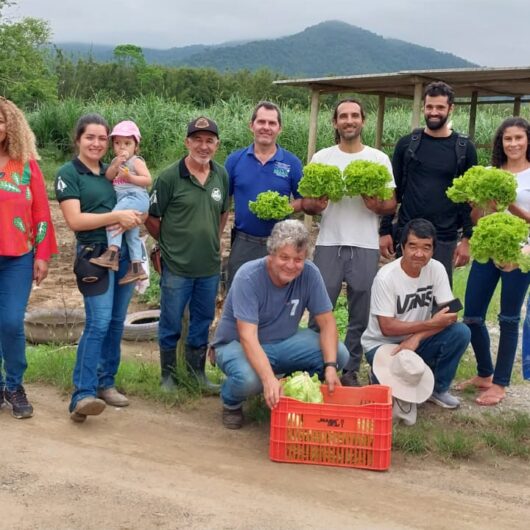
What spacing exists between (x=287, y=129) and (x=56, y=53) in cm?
3953

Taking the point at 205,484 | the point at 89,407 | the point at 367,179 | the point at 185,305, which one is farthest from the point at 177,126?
the point at 205,484

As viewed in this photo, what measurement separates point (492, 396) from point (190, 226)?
2.67 m

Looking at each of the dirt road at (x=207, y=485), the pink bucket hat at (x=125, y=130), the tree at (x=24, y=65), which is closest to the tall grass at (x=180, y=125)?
the tree at (x=24, y=65)

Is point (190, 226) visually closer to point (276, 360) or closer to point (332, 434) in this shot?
point (276, 360)

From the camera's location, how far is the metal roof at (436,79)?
983 centimetres

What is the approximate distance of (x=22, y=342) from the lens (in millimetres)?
4902

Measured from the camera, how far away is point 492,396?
5.57 m

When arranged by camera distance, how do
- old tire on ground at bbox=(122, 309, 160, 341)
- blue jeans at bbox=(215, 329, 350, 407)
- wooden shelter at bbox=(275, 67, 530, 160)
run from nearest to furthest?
blue jeans at bbox=(215, 329, 350, 407)
old tire on ground at bbox=(122, 309, 160, 341)
wooden shelter at bbox=(275, 67, 530, 160)

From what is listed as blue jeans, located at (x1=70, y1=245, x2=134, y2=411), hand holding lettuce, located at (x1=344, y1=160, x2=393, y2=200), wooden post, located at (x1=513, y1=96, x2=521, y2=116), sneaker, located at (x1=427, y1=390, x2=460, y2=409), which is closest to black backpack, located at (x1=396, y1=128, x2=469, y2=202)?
hand holding lettuce, located at (x1=344, y1=160, x2=393, y2=200)

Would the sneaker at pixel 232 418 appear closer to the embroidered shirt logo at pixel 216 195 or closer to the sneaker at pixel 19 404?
the sneaker at pixel 19 404

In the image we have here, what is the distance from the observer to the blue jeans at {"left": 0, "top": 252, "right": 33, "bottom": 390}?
187 inches

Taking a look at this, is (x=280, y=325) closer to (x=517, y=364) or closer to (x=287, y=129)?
(x=517, y=364)

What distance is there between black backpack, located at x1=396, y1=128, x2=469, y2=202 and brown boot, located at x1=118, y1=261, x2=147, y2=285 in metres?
2.06

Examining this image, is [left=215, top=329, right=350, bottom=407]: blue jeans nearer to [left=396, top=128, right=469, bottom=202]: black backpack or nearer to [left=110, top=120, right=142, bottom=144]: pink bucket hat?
[left=396, top=128, right=469, bottom=202]: black backpack
